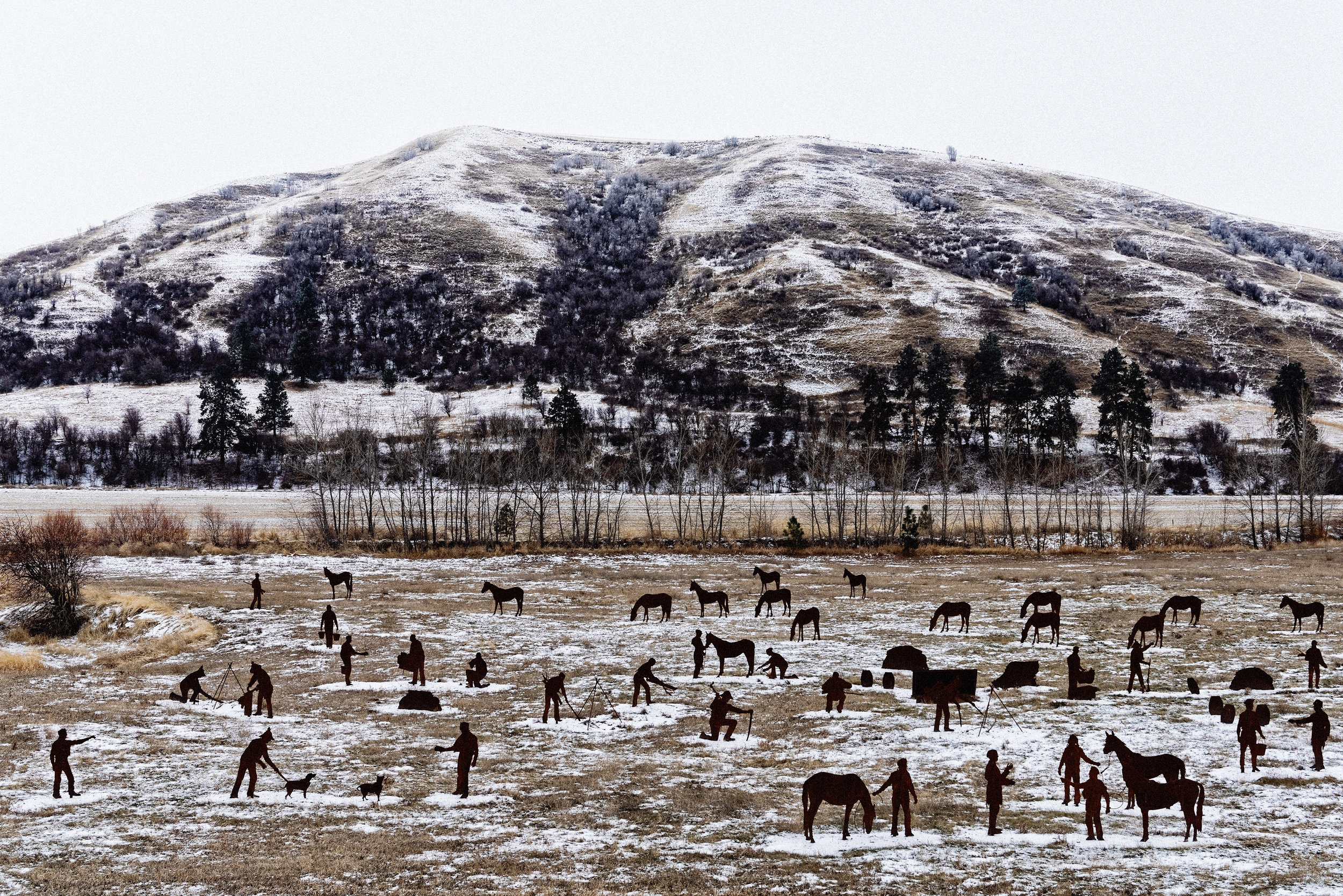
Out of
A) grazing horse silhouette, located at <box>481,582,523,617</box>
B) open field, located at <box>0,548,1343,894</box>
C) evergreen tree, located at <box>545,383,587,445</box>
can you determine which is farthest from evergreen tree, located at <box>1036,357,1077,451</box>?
grazing horse silhouette, located at <box>481,582,523,617</box>

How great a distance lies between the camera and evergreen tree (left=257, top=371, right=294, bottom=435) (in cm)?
9400

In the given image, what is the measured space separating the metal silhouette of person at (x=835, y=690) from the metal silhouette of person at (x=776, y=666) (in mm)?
2190

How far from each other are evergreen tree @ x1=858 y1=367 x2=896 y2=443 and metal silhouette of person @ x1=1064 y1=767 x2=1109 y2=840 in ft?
251

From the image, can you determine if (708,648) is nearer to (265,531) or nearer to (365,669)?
(365,669)

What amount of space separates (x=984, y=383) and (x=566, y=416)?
156 feet

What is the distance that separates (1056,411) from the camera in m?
85.1

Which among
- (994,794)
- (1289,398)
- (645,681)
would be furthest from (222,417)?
(1289,398)

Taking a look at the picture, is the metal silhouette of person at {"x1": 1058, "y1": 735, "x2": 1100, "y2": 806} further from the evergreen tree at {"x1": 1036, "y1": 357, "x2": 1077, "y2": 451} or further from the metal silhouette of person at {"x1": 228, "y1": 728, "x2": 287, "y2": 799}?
the evergreen tree at {"x1": 1036, "y1": 357, "x2": 1077, "y2": 451}

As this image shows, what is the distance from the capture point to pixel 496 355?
12238 centimetres

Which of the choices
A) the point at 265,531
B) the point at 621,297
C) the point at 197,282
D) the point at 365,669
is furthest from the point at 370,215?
the point at 365,669

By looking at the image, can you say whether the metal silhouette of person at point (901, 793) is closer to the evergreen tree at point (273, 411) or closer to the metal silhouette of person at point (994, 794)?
the metal silhouette of person at point (994, 794)

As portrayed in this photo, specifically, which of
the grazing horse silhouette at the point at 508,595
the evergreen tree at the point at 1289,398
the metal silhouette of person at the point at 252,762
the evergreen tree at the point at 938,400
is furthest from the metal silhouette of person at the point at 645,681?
the evergreen tree at the point at 1289,398

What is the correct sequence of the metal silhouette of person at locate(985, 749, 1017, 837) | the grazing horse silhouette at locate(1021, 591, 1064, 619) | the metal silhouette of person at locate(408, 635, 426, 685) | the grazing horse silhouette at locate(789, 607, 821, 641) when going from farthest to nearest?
the grazing horse silhouette at locate(1021, 591, 1064, 619) < the grazing horse silhouette at locate(789, 607, 821, 641) < the metal silhouette of person at locate(408, 635, 426, 685) < the metal silhouette of person at locate(985, 749, 1017, 837)

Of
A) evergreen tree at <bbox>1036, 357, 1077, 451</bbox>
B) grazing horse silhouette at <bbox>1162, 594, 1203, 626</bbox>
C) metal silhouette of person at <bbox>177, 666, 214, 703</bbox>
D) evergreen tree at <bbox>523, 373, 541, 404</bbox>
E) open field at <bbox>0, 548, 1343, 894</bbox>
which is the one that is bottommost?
open field at <bbox>0, 548, 1343, 894</bbox>
